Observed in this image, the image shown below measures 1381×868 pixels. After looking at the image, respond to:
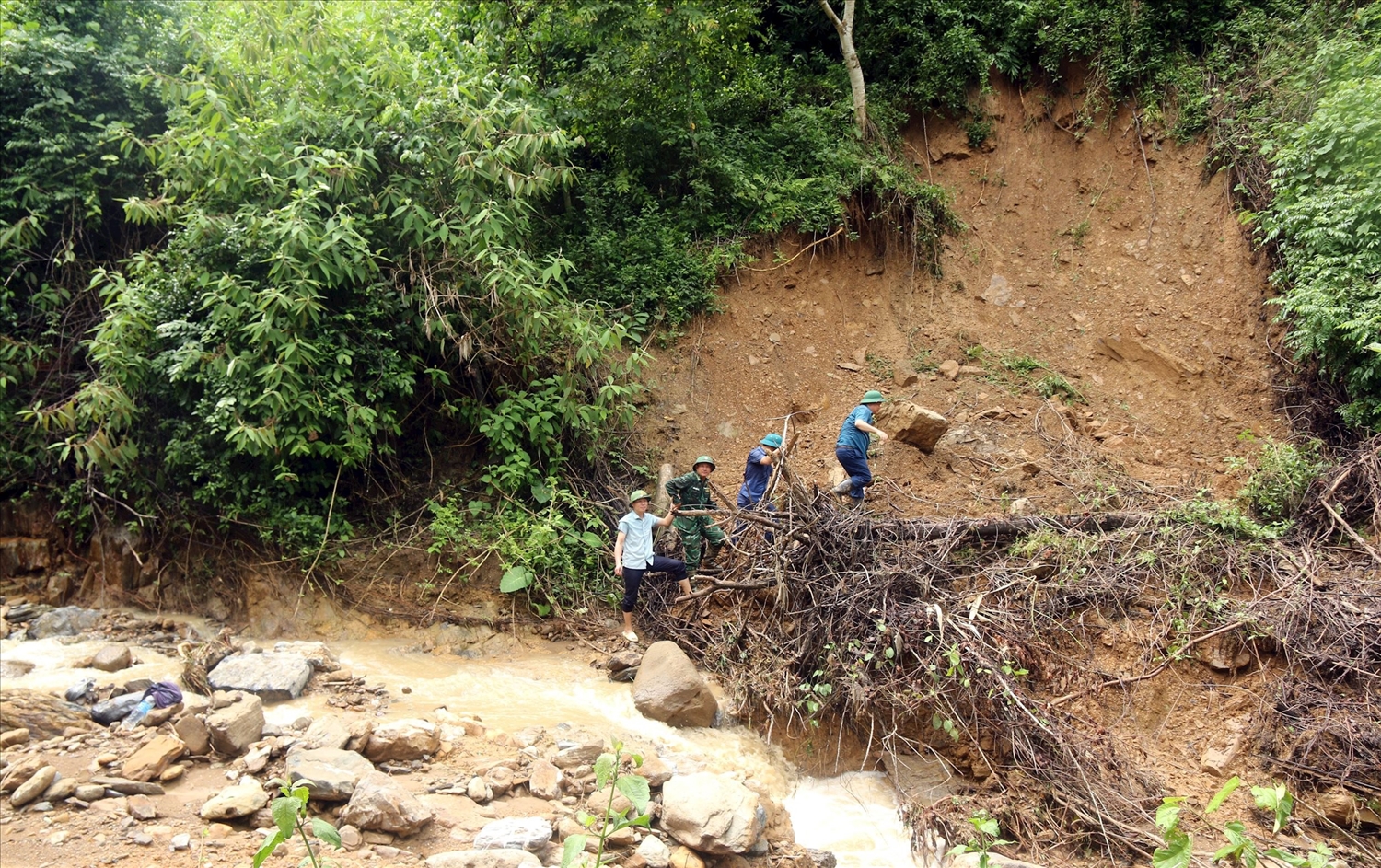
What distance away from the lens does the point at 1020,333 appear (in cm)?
977

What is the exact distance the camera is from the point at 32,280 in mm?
8578

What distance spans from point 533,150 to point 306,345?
2513 mm

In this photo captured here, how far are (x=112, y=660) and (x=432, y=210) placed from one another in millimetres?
4336

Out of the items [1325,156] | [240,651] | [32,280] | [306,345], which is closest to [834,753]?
[240,651]

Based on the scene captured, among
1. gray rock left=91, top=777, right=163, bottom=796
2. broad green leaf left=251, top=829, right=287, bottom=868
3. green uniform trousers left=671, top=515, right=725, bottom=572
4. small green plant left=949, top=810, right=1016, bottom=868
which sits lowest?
gray rock left=91, top=777, right=163, bottom=796

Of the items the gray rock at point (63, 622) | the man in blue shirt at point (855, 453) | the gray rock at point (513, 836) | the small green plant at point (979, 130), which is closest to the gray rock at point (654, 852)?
the gray rock at point (513, 836)

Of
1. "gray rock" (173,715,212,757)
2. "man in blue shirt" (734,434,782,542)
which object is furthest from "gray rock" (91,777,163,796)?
"man in blue shirt" (734,434,782,542)

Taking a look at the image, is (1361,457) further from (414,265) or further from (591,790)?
(414,265)

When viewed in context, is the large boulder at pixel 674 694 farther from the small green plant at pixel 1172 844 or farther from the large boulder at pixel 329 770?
the small green plant at pixel 1172 844

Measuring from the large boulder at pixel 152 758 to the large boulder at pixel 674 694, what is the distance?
2.83m

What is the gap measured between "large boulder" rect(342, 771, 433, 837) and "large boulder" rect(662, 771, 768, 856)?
52.4 inches

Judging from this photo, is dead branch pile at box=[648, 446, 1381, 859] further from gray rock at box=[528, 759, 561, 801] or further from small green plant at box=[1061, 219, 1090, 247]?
small green plant at box=[1061, 219, 1090, 247]

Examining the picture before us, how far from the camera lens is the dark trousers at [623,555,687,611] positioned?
680 cm

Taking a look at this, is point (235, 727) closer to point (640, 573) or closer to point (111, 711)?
point (111, 711)
